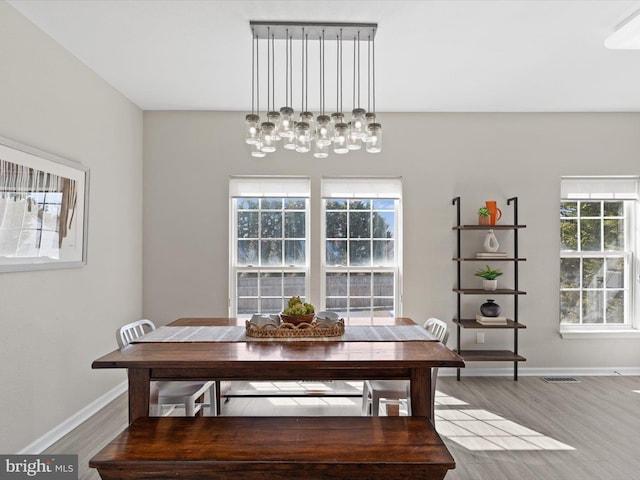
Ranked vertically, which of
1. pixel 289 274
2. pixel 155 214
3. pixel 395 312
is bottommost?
pixel 395 312

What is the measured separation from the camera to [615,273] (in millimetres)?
4641

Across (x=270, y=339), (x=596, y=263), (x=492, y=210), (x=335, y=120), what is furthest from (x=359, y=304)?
(x=596, y=263)

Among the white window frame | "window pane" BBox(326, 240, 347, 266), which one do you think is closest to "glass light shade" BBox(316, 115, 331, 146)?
"window pane" BBox(326, 240, 347, 266)

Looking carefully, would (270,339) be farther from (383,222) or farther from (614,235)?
(614,235)

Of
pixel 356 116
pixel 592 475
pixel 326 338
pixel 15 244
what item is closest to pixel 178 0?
pixel 356 116

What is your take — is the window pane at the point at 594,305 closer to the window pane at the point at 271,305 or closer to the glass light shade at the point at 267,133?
the window pane at the point at 271,305

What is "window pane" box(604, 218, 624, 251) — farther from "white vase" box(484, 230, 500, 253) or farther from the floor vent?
the floor vent

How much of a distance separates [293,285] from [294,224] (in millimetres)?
650

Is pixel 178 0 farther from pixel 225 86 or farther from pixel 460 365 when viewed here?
pixel 460 365

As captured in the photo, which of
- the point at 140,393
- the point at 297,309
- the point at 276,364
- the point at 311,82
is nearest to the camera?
the point at 276,364

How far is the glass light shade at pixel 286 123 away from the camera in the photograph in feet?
8.36

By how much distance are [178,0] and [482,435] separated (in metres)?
3.49

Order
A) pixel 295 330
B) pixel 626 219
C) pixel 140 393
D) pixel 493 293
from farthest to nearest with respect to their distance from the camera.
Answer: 1. pixel 626 219
2. pixel 493 293
3. pixel 295 330
4. pixel 140 393

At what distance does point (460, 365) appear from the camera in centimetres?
213
